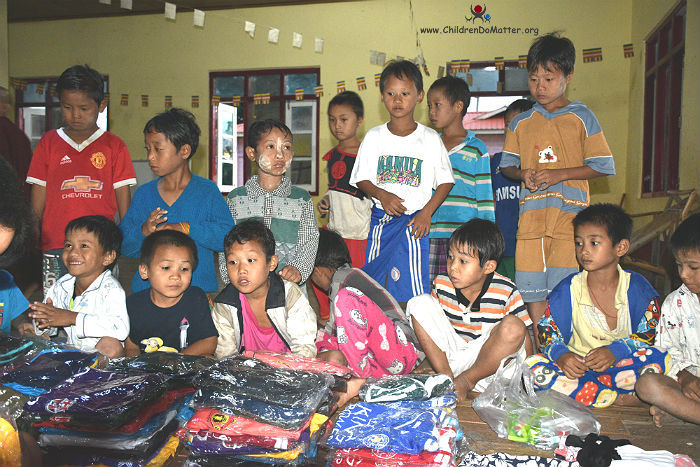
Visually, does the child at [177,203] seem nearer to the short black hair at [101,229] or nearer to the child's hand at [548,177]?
the short black hair at [101,229]

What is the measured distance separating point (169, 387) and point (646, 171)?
7389 millimetres

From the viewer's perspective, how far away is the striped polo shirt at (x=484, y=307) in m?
Answer: 2.54

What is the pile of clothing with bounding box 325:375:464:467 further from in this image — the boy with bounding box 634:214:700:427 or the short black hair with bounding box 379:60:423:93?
the short black hair with bounding box 379:60:423:93

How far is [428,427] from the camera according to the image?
169 cm

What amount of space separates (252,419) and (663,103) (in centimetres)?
709

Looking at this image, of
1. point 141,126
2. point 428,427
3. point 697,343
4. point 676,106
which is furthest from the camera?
point 141,126

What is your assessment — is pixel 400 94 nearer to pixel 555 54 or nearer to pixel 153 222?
pixel 555 54

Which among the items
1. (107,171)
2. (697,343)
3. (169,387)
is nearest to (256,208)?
(107,171)

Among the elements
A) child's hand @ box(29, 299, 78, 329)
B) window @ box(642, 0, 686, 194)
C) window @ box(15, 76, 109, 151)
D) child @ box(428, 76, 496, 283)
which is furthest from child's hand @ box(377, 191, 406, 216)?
window @ box(15, 76, 109, 151)

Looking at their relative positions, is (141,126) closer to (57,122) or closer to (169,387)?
(57,122)

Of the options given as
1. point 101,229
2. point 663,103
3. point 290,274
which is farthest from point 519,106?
point 663,103

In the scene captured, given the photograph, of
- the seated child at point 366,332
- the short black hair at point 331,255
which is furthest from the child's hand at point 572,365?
the short black hair at point 331,255

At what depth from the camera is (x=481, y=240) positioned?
8.23ft

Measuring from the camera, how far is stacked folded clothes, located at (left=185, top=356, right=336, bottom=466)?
5.25 ft
